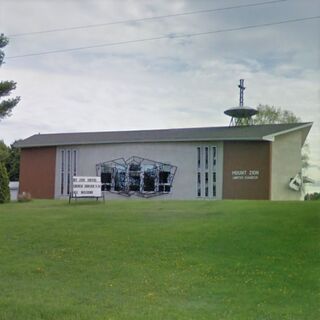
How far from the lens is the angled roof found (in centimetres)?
2869

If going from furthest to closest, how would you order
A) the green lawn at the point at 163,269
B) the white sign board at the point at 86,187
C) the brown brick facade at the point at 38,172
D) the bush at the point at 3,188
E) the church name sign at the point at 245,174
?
the brown brick facade at the point at 38,172 < the church name sign at the point at 245,174 < the bush at the point at 3,188 < the white sign board at the point at 86,187 < the green lawn at the point at 163,269

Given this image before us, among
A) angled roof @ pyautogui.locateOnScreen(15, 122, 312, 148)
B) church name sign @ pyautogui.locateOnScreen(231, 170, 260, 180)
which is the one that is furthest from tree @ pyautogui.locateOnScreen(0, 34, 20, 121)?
church name sign @ pyautogui.locateOnScreen(231, 170, 260, 180)

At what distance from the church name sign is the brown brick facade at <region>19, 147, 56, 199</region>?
12771 mm

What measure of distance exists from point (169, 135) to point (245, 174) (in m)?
5.52

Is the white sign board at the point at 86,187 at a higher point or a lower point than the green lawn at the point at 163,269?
higher

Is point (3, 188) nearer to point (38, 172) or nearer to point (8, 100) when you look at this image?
point (8, 100)

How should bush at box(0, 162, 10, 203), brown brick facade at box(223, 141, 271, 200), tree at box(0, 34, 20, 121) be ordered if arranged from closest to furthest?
1. tree at box(0, 34, 20, 121)
2. bush at box(0, 162, 10, 203)
3. brown brick facade at box(223, 141, 271, 200)

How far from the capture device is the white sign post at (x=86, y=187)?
2169cm

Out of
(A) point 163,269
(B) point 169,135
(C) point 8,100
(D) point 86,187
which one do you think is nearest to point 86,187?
(D) point 86,187

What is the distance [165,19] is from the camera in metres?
5.33

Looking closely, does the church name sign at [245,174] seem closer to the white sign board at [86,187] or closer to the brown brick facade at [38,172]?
the white sign board at [86,187]

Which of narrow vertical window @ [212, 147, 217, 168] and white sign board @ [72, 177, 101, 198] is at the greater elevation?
narrow vertical window @ [212, 147, 217, 168]

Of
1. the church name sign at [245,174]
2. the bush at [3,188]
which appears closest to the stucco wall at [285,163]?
the church name sign at [245,174]

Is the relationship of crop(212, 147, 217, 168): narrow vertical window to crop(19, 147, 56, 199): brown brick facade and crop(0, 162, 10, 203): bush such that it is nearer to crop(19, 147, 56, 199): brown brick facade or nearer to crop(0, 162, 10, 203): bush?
crop(19, 147, 56, 199): brown brick facade
